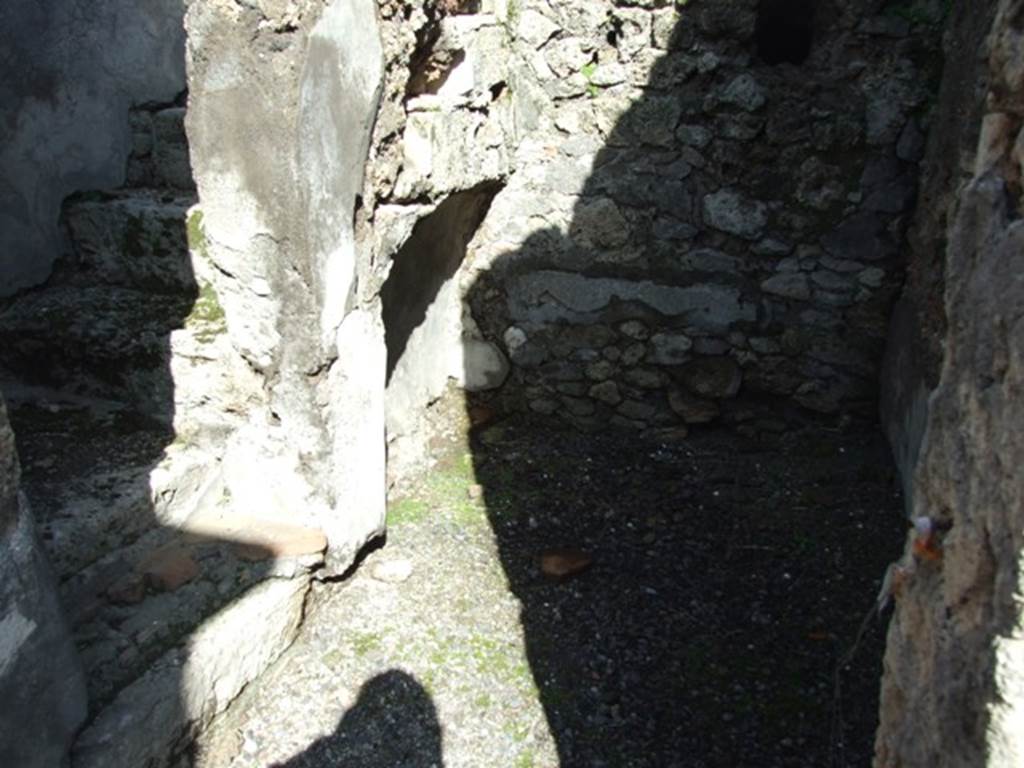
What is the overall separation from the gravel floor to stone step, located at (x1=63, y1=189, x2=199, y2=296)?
1.21 m

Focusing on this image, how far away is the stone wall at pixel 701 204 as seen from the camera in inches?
123

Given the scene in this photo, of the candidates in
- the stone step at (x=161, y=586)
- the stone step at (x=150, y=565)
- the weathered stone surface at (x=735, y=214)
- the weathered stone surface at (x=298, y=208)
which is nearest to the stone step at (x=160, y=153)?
the weathered stone surface at (x=298, y=208)

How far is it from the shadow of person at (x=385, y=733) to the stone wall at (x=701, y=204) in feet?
5.73

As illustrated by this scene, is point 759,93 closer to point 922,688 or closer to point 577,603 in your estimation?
point 577,603

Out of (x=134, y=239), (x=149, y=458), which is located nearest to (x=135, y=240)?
(x=134, y=239)

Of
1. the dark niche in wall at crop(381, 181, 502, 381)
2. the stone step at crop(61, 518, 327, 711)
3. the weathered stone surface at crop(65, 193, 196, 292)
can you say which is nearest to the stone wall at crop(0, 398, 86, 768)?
the stone step at crop(61, 518, 327, 711)

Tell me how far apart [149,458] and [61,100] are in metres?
1.29

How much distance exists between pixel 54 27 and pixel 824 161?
285 cm

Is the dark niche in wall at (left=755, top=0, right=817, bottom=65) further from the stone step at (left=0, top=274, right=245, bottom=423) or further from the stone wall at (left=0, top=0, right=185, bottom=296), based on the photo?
the stone step at (left=0, top=274, right=245, bottom=423)

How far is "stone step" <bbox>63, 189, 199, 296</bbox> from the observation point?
8.93 ft

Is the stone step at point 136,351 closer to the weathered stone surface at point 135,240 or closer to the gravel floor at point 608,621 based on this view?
the weathered stone surface at point 135,240

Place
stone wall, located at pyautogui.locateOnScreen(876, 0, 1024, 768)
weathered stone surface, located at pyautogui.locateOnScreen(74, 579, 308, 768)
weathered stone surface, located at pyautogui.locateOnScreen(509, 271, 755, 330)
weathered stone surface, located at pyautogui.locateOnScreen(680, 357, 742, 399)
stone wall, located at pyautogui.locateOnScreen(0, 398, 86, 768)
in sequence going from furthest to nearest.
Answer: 1. weathered stone surface, located at pyautogui.locateOnScreen(680, 357, 742, 399)
2. weathered stone surface, located at pyautogui.locateOnScreen(509, 271, 755, 330)
3. weathered stone surface, located at pyautogui.locateOnScreen(74, 579, 308, 768)
4. stone wall, located at pyautogui.locateOnScreen(0, 398, 86, 768)
5. stone wall, located at pyautogui.locateOnScreen(876, 0, 1024, 768)

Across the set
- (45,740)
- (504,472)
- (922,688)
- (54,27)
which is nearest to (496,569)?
(504,472)

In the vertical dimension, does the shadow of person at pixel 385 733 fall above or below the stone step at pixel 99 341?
below
